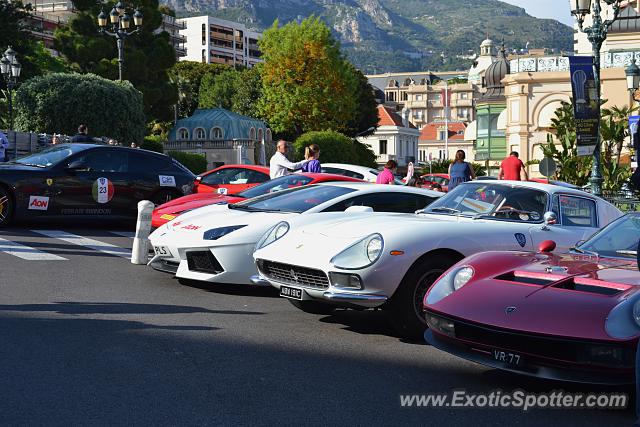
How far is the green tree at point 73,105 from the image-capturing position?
4381cm

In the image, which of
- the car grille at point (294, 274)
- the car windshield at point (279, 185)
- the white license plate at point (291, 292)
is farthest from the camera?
the car windshield at point (279, 185)

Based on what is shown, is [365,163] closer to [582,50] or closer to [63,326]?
[582,50]

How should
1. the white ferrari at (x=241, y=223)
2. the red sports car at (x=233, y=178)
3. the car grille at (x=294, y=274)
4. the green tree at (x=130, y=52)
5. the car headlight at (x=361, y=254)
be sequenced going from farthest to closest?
the green tree at (x=130, y=52)
the red sports car at (x=233, y=178)
the white ferrari at (x=241, y=223)
the car grille at (x=294, y=274)
the car headlight at (x=361, y=254)

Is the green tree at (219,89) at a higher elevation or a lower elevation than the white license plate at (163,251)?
higher

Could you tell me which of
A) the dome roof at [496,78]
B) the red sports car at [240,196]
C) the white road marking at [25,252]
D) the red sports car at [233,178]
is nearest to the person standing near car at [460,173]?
the red sports car at [233,178]

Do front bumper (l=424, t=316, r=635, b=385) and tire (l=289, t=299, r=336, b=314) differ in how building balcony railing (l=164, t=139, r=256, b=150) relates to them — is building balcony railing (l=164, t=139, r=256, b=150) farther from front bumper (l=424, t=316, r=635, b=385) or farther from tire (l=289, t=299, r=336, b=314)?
front bumper (l=424, t=316, r=635, b=385)

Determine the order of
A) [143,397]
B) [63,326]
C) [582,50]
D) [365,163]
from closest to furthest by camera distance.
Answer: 1. [143,397]
2. [63,326]
3. [582,50]
4. [365,163]

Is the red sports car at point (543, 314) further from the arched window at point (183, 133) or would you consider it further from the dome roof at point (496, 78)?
the arched window at point (183, 133)

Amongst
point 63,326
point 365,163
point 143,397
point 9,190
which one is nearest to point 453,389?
point 143,397

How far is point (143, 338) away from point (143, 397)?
169 centimetres

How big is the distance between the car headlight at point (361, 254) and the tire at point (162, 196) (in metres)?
9.69

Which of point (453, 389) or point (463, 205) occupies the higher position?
point (463, 205)

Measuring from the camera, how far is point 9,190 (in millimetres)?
14922

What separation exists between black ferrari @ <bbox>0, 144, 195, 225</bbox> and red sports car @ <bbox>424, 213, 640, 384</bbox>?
1028 cm
